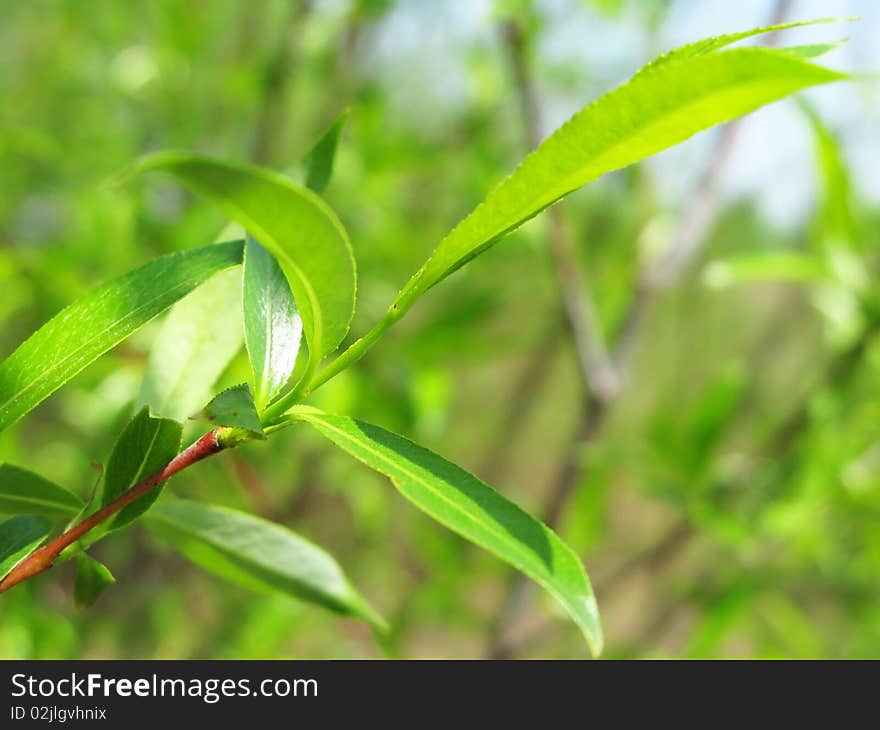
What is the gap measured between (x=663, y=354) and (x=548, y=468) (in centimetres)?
38

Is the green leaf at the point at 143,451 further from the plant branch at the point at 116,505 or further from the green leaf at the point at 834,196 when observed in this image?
the green leaf at the point at 834,196

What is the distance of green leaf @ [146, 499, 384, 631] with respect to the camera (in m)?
0.29

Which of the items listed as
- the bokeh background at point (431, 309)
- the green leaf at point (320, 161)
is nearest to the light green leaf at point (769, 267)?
the bokeh background at point (431, 309)

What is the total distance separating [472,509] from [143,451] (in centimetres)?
9

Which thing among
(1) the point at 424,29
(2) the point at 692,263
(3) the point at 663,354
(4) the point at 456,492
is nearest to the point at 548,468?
(3) the point at 663,354

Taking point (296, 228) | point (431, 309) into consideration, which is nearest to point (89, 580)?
point (296, 228)

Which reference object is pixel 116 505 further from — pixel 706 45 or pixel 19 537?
pixel 706 45

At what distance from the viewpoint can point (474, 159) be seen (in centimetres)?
100

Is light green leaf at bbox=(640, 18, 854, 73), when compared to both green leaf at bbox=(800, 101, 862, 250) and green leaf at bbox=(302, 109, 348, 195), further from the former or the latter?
green leaf at bbox=(800, 101, 862, 250)

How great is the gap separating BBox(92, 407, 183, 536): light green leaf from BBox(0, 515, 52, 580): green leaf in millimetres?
33

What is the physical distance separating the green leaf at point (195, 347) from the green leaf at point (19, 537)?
0.06m

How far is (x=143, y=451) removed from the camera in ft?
0.77
